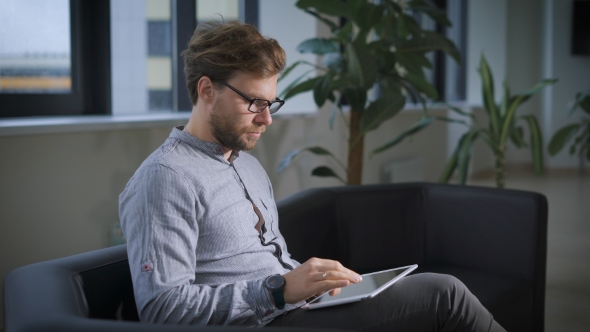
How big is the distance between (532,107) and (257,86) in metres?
7.75

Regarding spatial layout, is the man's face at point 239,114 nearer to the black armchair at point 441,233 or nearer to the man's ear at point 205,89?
the man's ear at point 205,89

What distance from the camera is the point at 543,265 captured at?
91.1 inches

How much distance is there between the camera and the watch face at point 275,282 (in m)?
1.31

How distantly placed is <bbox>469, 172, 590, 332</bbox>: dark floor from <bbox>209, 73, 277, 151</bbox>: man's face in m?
1.74

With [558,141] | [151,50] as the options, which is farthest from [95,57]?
[558,141]

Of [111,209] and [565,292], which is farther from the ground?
[111,209]

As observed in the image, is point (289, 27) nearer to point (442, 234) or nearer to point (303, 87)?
point (303, 87)

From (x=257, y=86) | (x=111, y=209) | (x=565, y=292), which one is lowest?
(x=565, y=292)

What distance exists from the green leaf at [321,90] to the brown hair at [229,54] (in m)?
1.48

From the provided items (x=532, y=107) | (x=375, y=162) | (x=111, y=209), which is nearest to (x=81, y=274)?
(x=111, y=209)

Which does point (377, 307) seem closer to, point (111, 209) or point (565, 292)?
point (111, 209)

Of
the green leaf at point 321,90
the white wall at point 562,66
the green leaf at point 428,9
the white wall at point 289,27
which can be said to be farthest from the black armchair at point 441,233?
the white wall at point 562,66

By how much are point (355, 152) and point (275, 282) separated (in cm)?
216

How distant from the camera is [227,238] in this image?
4.76 ft
